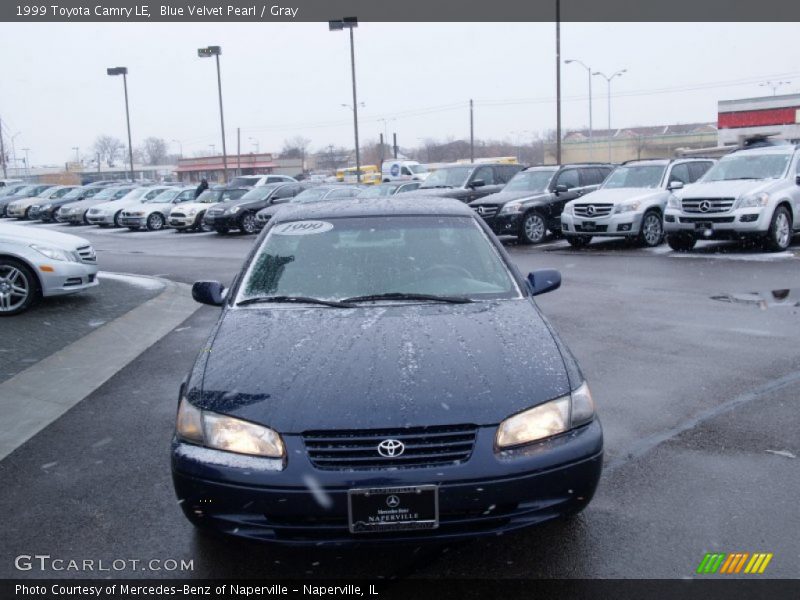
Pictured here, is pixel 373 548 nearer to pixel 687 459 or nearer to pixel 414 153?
pixel 687 459

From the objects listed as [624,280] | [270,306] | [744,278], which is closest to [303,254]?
[270,306]

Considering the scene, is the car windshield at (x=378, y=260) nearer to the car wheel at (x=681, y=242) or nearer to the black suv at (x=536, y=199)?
the car wheel at (x=681, y=242)

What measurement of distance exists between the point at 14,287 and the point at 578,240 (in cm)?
1102

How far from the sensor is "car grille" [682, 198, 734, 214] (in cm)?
1395

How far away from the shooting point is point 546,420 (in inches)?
130

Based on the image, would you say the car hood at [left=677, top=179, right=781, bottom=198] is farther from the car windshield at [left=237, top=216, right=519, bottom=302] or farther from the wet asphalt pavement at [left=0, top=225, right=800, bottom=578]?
the car windshield at [left=237, top=216, right=519, bottom=302]

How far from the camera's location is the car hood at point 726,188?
45.7 feet

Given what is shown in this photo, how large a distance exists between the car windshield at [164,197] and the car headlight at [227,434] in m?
28.0

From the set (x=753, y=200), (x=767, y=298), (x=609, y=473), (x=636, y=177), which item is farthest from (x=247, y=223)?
(x=609, y=473)

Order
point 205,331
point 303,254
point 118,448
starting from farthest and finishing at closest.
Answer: point 205,331 < point 118,448 < point 303,254

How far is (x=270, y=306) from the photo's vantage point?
14.3 feet

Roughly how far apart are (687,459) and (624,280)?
7.53m

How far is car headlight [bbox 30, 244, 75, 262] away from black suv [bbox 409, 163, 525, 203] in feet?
35.1

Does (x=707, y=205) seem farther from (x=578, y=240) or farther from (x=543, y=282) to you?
(x=543, y=282)
